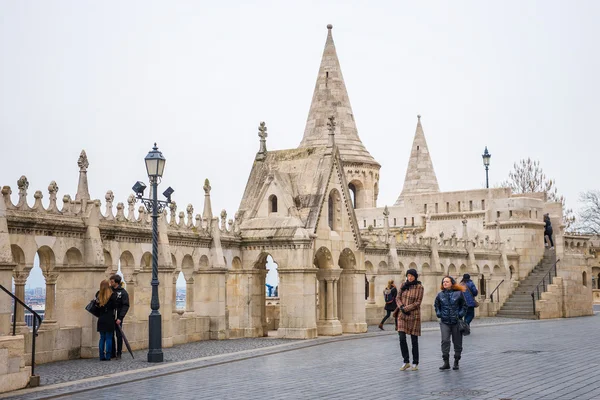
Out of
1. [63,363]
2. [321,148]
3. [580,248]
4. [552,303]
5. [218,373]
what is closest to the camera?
[218,373]

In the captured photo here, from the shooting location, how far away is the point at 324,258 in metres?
26.0

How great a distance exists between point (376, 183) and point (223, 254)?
30.4 metres

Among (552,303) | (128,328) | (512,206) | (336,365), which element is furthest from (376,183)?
(336,365)

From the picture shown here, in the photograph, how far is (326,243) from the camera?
1005 inches

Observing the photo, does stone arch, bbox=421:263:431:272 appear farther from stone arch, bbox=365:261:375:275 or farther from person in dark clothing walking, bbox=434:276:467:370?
person in dark clothing walking, bbox=434:276:467:370

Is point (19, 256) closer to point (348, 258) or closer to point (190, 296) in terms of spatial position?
point (190, 296)

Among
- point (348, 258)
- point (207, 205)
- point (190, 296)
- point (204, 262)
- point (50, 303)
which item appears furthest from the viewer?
point (348, 258)

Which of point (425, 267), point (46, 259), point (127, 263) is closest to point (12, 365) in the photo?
point (46, 259)

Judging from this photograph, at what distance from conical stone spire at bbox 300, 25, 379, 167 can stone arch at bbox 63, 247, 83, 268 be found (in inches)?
1193

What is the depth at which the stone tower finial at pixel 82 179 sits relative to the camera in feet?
65.1

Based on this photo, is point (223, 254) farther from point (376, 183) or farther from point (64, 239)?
point (376, 183)

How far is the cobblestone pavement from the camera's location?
40.4 ft

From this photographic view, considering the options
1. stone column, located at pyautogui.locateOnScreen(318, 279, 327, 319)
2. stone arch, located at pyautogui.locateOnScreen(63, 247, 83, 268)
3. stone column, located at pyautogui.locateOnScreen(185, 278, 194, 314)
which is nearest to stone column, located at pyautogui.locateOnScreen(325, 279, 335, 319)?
stone column, located at pyautogui.locateOnScreen(318, 279, 327, 319)

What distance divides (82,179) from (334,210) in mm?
8664
